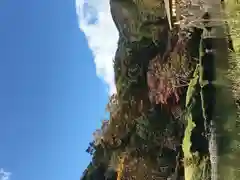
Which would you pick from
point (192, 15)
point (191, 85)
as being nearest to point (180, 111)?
point (191, 85)

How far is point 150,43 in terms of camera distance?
64.1 feet

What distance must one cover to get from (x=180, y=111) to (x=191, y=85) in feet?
8.88

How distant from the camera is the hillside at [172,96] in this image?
10.9m

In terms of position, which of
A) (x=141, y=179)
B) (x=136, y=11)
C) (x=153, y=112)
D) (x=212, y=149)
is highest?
(x=136, y=11)

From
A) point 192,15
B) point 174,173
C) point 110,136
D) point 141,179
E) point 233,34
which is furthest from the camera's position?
point 110,136

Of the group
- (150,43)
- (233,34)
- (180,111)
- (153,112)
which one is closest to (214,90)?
(233,34)

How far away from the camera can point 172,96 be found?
56.2 feet

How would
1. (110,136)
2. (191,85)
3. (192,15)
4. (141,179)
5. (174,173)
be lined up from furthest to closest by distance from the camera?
(110,136)
(141,179)
(174,173)
(191,85)
(192,15)

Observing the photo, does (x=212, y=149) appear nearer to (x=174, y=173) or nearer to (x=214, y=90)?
(x=214, y=90)

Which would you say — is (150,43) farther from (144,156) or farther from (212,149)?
(212,149)

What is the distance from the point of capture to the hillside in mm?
10922

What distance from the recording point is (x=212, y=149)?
1188 centimetres

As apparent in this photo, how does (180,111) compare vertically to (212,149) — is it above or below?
above

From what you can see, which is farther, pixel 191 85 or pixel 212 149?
pixel 191 85
